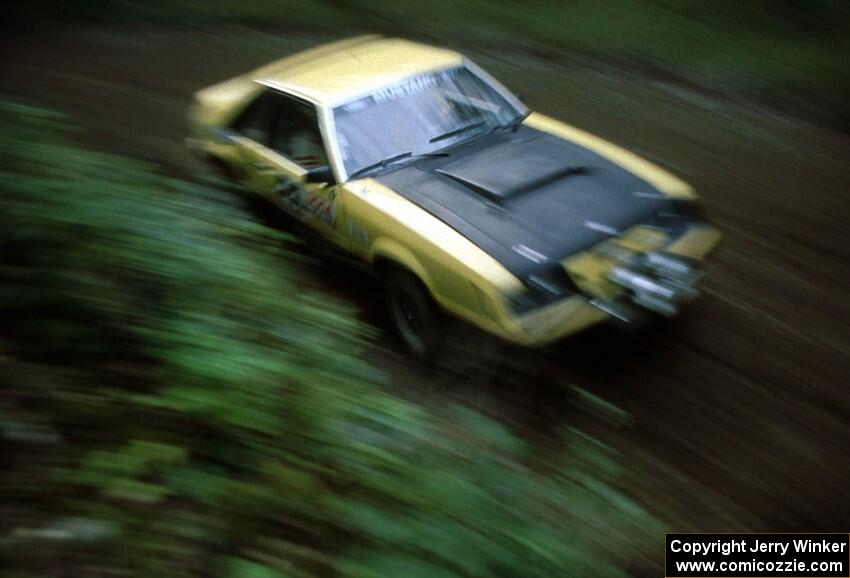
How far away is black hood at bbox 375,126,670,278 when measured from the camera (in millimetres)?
4414

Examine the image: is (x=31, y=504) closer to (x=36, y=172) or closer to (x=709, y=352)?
(x=36, y=172)

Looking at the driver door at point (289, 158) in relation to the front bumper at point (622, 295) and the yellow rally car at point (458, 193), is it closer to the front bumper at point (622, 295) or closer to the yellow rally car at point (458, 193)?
the yellow rally car at point (458, 193)

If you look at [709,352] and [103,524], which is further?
[709,352]

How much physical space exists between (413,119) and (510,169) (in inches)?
31.7

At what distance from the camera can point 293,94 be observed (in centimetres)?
555

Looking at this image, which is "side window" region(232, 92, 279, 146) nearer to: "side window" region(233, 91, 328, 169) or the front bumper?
"side window" region(233, 91, 328, 169)

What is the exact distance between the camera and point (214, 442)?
271cm

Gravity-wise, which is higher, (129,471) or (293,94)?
(293,94)

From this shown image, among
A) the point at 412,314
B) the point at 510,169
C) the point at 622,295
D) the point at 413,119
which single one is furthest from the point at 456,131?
the point at 622,295

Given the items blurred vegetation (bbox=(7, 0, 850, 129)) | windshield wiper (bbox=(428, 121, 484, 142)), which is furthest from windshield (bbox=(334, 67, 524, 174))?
blurred vegetation (bbox=(7, 0, 850, 129))

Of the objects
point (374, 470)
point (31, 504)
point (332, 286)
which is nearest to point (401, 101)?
point (332, 286)

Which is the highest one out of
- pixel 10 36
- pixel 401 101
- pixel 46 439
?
pixel 10 36

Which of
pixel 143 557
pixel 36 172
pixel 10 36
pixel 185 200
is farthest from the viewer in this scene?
pixel 10 36

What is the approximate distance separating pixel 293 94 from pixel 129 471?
356 centimetres
